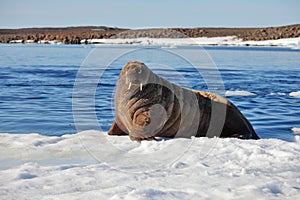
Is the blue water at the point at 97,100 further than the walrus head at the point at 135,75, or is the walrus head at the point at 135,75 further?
the blue water at the point at 97,100

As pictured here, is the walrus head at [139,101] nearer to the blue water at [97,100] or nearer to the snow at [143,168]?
the snow at [143,168]

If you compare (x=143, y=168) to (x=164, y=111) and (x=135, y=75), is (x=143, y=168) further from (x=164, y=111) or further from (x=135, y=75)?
(x=135, y=75)

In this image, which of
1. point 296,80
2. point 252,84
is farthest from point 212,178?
point 296,80

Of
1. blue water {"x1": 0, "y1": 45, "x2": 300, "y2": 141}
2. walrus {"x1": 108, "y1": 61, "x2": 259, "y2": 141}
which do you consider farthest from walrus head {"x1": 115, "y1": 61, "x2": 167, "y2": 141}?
blue water {"x1": 0, "y1": 45, "x2": 300, "y2": 141}

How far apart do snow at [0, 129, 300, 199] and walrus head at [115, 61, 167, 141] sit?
264 millimetres

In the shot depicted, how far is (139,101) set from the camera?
233 inches

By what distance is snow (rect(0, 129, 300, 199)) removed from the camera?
3.70m

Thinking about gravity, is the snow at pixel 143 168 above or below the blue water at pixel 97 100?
above

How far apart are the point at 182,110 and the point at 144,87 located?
64cm

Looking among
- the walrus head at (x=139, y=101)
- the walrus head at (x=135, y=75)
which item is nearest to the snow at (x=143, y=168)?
the walrus head at (x=139, y=101)

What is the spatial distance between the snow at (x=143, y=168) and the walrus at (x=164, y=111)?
0.28 m

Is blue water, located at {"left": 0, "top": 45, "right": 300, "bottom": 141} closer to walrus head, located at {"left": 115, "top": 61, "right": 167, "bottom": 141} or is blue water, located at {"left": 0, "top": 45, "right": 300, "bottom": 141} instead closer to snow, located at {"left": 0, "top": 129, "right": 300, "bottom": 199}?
walrus head, located at {"left": 115, "top": 61, "right": 167, "bottom": 141}

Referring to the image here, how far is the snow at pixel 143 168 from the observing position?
3.70m

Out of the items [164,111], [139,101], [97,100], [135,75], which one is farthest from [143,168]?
[97,100]
